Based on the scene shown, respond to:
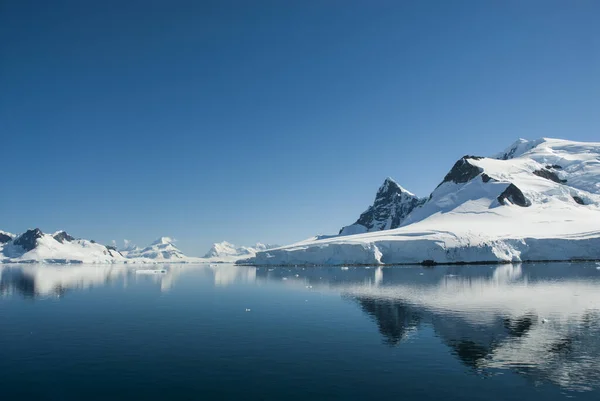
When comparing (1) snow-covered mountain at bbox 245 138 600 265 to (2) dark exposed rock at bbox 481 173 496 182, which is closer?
(1) snow-covered mountain at bbox 245 138 600 265

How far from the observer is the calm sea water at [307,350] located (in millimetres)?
20938

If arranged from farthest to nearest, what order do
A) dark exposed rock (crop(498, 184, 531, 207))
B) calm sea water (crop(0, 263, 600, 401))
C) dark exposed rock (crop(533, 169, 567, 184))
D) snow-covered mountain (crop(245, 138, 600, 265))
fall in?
dark exposed rock (crop(533, 169, 567, 184))
dark exposed rock (crop(498, 184, 531, 207))
snow-covered mountain (crop(245, 138, 600, 265))
calm sea water (crop(0, 263, 600, 401))

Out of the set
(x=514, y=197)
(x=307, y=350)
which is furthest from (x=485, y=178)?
(x=307, y=350)

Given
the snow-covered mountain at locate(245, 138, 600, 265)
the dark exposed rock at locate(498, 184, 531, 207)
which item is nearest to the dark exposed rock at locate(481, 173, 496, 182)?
the snow-covered mountain at locate(245, 138, 600, 265)

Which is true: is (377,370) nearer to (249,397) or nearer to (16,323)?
(249,397)

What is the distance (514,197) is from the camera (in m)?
168

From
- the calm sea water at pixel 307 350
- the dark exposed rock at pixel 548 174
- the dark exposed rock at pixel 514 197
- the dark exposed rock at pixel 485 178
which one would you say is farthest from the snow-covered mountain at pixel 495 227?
the calm sea water at pixel 307 350

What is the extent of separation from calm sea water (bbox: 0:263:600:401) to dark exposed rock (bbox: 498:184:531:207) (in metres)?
124

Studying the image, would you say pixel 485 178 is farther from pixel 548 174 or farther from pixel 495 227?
pixel 495 227

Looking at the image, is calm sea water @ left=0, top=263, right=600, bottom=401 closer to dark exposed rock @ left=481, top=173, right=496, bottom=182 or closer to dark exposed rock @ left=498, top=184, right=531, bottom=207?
dark exposed rock @ left=498, top=184, right=531, bottom=207

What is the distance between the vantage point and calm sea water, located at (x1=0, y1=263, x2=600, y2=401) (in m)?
20.9

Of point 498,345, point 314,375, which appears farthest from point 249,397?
point 498,345

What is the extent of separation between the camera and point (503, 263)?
416 feet

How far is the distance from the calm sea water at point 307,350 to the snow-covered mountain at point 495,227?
255 ft
